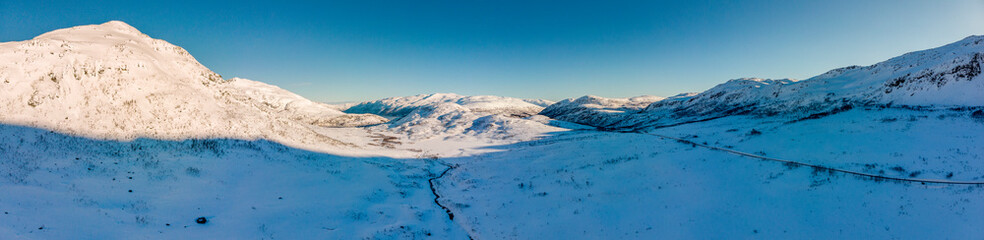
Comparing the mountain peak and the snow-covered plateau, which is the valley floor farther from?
the mountain peak

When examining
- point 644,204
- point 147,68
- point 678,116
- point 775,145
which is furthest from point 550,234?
point 678,116

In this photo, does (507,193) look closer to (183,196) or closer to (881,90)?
(183,196)

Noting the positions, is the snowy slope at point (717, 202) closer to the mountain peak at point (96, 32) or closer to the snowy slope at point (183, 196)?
the snowy slope at point (183, 196)

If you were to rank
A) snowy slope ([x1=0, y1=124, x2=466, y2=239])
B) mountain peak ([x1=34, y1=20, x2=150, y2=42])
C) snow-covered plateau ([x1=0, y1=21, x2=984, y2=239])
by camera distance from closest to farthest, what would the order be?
snowy slope ([x1=0, y1=124, x2=466, y2=239]) → snow-covered plateau ([x1=0, y1=21, x2=984, y2=239]) → mountain peak ([x1=34, y1=20, x2=150, y2=42])

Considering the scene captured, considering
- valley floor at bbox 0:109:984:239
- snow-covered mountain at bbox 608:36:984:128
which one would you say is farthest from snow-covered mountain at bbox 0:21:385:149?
snow-covered mountain at bbox 608:36:984:128

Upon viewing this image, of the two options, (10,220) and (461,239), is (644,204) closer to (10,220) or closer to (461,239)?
(461,239)

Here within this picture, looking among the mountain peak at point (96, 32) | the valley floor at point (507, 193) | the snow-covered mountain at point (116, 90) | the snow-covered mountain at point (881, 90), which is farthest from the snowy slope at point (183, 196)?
the snow-covered mountain at point (881, 90)

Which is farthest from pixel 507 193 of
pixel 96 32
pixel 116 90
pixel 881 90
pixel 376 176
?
pixel 881 90
